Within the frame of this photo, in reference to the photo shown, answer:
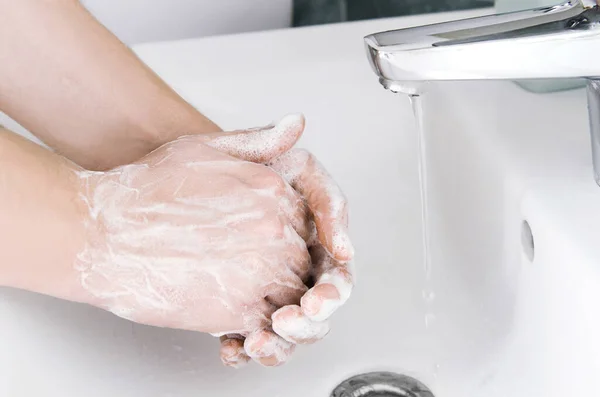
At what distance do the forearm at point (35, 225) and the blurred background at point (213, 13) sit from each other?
0.34m

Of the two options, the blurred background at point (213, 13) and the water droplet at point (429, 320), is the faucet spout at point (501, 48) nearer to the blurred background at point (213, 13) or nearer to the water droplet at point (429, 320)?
the water droplet at point (429, 320)

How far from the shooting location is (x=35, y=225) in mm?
469

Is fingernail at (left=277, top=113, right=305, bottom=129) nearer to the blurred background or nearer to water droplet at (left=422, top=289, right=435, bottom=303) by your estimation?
water droplet at (left=422, top=289, right=435, bottom=303)

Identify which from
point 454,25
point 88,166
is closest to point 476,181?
point 454,25

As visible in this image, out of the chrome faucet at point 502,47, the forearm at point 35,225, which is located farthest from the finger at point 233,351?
the chrome faucet at point 502,47

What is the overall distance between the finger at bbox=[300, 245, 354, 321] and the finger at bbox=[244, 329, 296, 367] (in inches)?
1.4

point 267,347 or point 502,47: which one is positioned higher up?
point 502,47

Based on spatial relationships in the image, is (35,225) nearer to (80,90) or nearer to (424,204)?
(80,90)

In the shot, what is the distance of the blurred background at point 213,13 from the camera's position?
2.64ft

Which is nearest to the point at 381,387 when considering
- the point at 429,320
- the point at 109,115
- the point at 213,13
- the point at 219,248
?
the point at 429,320

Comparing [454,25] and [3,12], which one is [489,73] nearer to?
[454,25]

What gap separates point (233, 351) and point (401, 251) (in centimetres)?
19

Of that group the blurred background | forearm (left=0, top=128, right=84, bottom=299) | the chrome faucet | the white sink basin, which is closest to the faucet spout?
the chrome faucet

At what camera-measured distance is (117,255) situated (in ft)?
1.59
